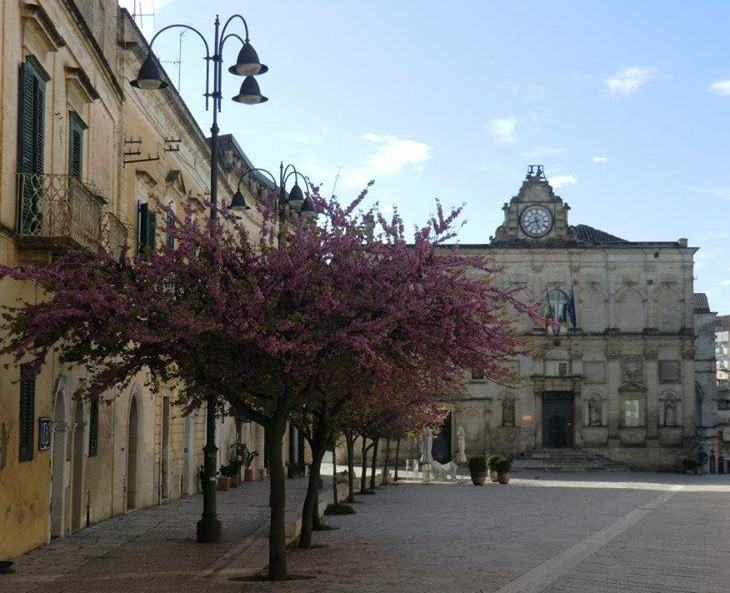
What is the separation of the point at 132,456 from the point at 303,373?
13.1 meters

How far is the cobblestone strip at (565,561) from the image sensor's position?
1486 cm

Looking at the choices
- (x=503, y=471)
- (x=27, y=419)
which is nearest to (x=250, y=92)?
(x=27, y=419)

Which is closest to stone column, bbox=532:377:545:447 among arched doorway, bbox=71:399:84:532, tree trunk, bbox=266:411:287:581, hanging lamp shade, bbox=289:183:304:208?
hanging lamp shade, bbox=289:183:304:208

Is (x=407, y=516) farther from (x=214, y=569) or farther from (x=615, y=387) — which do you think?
(x=615, y=387)

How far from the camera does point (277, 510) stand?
15250 mm

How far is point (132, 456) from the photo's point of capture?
27016 mm

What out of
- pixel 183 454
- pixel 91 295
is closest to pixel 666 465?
pixel 183 454

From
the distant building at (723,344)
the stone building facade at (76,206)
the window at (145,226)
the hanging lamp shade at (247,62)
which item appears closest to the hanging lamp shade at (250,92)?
the hanging lamp shade at (247,62)

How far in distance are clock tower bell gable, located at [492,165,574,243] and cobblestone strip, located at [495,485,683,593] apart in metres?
40.9

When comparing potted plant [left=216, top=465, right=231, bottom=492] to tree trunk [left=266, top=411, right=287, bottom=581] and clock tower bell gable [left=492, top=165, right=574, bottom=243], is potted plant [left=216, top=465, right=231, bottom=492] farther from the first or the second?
clock tower bell gable [left=492, top=165, right=574, bottom=243]

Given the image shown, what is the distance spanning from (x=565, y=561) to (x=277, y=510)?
16.3 ft

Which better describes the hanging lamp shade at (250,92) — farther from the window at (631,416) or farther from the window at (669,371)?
the window at (669,371)

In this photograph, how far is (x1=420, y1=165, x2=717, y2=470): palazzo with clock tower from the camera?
66625mm

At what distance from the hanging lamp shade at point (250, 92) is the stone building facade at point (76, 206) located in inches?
75.0
